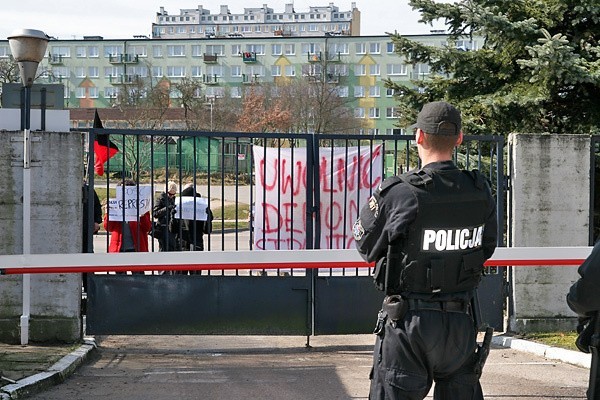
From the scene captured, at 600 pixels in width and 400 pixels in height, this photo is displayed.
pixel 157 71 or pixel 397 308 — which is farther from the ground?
pixel 157 71

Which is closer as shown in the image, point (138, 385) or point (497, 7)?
point (138, 385)

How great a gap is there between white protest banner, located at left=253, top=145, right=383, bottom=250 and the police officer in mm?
4984

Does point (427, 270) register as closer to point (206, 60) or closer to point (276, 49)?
point (206, 60)

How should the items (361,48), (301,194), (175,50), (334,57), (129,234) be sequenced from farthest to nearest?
(175,50) < (361,48) < (334,57) < (129,234) < (301,194)

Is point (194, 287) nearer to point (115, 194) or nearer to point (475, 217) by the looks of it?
point (115, 194)

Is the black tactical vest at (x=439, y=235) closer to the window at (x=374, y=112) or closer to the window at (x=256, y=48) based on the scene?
the window at (x=374, y=112)

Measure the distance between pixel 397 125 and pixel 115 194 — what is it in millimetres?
7210

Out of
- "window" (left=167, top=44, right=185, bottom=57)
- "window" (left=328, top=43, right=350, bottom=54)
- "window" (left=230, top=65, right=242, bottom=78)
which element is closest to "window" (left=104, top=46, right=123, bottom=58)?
"window" (left=167, top=44, right=185, bottom=57)

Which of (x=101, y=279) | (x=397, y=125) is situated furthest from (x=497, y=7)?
(x=101, y=279)

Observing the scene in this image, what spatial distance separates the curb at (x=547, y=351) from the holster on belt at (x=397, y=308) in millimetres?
4229

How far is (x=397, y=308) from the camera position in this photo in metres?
4.57

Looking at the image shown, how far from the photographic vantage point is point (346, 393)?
7.41 meters

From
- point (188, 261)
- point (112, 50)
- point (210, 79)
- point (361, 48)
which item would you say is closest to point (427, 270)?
point (188, 261)

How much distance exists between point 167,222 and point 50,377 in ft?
8.14
